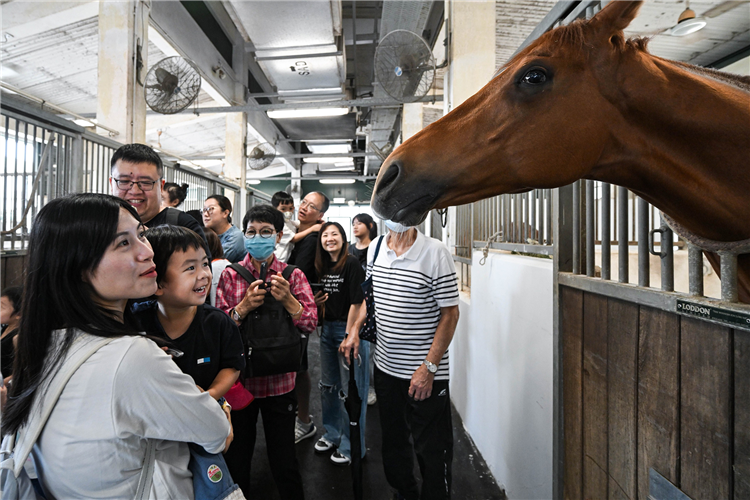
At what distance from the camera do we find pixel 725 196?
0.78 m

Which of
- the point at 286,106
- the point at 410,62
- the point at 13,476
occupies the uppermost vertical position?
the point at 286,106

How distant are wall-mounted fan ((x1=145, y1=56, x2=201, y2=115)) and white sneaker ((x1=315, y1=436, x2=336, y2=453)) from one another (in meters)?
4.74

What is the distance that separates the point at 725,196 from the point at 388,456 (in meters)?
1.79

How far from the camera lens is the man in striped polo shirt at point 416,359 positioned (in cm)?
178

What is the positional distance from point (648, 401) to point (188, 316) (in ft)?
5.02

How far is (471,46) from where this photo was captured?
3.96 meters

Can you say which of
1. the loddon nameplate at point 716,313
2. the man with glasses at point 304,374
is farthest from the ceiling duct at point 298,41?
the loddon nameplate at point 716,313

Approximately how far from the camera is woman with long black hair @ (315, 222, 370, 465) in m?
2.63

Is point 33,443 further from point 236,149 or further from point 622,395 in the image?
point 236,149

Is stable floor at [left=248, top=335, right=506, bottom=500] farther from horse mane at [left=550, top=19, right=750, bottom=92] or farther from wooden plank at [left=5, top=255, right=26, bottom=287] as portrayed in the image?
horse mane at [left=550, top=19, right=750, bottom=92]

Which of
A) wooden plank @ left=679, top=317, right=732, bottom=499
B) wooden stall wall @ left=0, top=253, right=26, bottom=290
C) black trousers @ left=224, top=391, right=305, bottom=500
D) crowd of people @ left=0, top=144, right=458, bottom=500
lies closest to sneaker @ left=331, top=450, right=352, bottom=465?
crowd of people @ left=0, top=144, right=458, bottom=500

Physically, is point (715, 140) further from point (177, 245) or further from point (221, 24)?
point (221, 24)

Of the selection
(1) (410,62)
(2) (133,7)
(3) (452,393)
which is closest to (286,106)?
(2) (133,7)

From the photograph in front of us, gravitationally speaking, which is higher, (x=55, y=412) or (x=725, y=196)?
(x=725, y=196)
